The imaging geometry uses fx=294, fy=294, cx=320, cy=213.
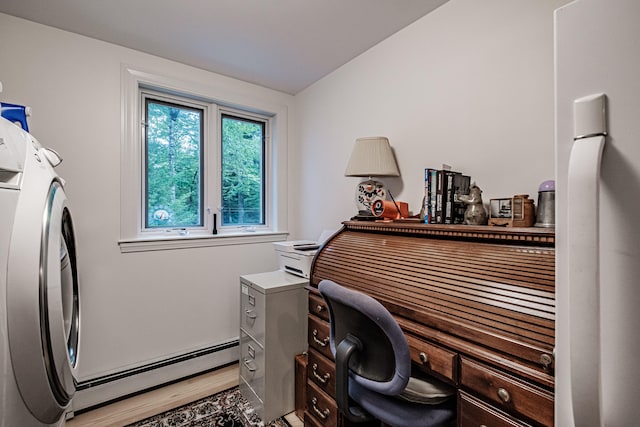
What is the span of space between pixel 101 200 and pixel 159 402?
57.0 inches

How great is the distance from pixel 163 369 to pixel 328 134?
2.26 meters

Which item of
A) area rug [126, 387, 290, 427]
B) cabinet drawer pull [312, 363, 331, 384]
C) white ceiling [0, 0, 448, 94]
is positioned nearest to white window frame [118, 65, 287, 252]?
white ceiling [0, 0, 448, 94]

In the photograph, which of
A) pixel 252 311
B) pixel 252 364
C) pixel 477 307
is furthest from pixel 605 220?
pixel 252 364

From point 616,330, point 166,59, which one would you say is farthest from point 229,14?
point 616,330

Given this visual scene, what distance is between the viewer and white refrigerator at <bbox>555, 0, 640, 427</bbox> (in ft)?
1.44

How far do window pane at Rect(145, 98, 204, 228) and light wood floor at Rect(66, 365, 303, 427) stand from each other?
124 cm

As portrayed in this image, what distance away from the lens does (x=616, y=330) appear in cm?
45

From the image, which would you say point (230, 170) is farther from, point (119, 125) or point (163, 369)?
point (163, 369)

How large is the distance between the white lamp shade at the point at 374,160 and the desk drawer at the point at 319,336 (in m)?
0.91

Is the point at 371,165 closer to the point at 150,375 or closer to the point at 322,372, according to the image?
the point at 322,372

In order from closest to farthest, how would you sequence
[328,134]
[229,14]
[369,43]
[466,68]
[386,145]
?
[466,68] < [229,14] < [386,145] < [369,43] < [328,134]

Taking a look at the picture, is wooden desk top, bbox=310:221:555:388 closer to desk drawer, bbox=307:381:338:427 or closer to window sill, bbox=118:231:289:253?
desk drawer, bbox=307:381:338:427

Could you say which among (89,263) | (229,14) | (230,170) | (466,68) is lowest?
(89,263)

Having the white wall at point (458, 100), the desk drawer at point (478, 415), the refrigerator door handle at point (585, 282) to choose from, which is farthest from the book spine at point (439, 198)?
the refrigerator door handle at point (585, 282)
